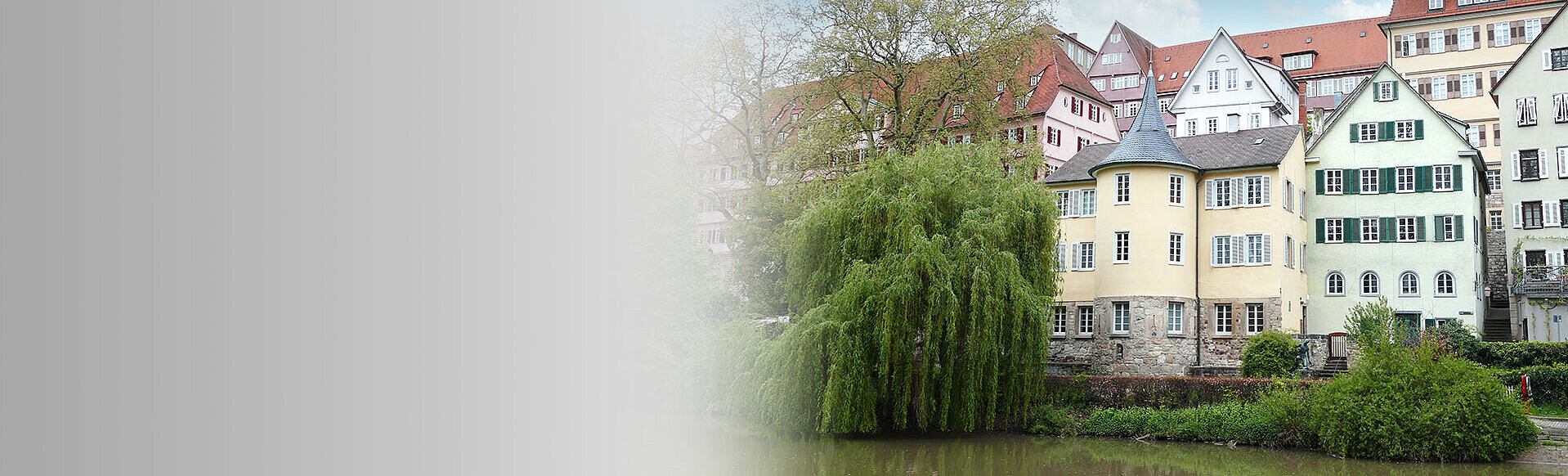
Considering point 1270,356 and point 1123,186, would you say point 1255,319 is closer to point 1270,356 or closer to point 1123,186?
point 1270,356

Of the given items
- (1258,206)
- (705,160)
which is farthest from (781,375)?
(1258,206)

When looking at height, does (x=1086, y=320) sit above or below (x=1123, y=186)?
below

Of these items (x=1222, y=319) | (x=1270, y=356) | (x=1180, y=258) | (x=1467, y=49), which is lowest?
(x=1270, y=356)

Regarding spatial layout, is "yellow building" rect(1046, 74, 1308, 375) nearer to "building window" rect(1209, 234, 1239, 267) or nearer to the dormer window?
"building window" rect(1209, 234, 1239, 267)

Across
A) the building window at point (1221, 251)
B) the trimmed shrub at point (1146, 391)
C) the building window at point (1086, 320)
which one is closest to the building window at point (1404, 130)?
the building window at point (1221, 251)

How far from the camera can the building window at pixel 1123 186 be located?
2697 cm

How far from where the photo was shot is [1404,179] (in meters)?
27.7

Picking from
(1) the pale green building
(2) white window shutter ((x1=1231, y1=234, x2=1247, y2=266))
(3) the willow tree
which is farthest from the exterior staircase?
(3) the willow tree

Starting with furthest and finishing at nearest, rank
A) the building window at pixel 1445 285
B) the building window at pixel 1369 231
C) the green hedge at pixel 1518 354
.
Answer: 1. the building window at pixel 1369 231
2. the building window at pixel 1445 285
3. the green hedge at pixel 1518 354

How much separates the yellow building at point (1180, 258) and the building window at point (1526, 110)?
659 centimetres

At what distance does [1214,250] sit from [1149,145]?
2.99m

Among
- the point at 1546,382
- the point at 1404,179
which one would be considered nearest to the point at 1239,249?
the point at 1404,179

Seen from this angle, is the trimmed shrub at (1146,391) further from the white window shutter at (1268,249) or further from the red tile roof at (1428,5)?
the red tile roof at (1428,5)

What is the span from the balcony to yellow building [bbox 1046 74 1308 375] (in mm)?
5136
